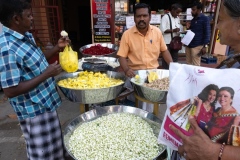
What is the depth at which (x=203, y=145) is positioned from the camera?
852 millimetres

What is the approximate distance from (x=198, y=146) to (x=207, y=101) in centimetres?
20

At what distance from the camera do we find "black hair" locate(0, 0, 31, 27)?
153 centimetres

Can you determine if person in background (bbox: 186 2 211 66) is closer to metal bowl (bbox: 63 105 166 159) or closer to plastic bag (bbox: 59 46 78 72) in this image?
metal bowl (bbox: 63 105 166 159)

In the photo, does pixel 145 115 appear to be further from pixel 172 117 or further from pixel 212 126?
pixel 212 126

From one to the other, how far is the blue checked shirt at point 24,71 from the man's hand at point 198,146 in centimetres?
130

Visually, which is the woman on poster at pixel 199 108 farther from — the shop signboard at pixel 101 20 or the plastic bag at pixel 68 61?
the shop signboard at pixel 101 20

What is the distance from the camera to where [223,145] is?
83 centimetres

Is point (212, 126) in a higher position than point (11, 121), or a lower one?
higher

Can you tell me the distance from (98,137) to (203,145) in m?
1.12

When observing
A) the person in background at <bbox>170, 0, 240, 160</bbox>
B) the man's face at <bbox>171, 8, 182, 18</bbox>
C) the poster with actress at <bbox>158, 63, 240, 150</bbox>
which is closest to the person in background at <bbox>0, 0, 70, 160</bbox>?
the poster with actress at <bbox>158, 63, 240, 150</bbox>

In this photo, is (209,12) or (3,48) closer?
(3,48)

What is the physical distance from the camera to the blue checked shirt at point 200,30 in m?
5.09

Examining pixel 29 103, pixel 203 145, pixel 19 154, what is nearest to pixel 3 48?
pixel 29 103

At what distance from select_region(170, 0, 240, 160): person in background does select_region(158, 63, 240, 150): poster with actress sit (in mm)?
28
